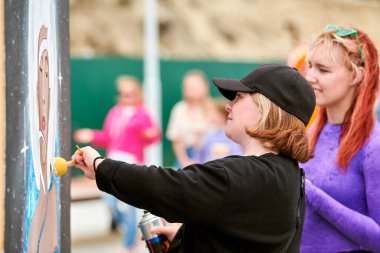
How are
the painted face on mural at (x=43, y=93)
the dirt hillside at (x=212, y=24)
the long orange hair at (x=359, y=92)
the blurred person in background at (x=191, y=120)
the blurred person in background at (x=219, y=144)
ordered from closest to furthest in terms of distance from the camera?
the painted face on mural at (x=43, y=93), the long orange hair at (x=359, y=92), the blurred person in background at (x=219, y=144), the blurred person in background at (x=191, y=120), the dirt hillside at (x=212, y=24)

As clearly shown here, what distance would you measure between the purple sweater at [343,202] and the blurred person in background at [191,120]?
5.23 m

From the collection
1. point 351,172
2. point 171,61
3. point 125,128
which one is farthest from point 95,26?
point 351,172

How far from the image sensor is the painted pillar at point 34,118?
1.98 metres

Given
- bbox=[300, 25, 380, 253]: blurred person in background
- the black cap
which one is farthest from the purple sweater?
the black cap

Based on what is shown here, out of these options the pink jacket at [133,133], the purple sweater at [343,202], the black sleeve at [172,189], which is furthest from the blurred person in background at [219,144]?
the black sleeve at [172,189]

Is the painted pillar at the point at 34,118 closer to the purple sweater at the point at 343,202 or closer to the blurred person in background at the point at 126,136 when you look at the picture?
the purple sweater at the point at 343,202

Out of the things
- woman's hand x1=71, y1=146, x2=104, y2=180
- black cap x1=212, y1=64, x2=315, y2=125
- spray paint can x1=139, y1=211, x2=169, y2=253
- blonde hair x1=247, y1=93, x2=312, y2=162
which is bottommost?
spray paint can x1=139, y1=211, x2=169, y2=253

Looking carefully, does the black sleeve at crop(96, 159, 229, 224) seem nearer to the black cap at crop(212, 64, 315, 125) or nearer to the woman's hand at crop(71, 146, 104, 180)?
the woman's hand at crop(71, 146, 104, 180)

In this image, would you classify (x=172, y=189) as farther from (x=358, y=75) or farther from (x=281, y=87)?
(x=358, y=75)

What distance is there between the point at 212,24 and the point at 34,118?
21058mm

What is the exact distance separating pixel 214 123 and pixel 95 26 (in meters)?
13.9

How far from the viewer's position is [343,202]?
2658mm

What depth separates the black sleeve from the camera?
1.96 meters

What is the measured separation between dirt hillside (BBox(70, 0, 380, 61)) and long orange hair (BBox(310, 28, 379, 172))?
17194 mm
